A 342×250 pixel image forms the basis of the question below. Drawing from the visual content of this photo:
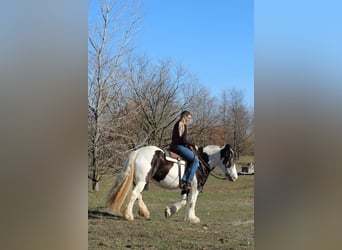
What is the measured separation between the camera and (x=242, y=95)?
8.86 ft

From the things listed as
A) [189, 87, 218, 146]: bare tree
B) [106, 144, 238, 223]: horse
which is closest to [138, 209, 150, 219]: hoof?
[106, 144, 238, 223]: horse

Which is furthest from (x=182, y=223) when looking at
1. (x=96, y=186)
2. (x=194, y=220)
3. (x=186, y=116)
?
(x=186, y=116)

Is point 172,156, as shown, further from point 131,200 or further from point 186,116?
point 131,200

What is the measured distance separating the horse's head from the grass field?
6 centimetres

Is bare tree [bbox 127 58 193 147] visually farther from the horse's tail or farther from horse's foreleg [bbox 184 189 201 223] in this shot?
horse's foreleg [bbox 184 189 201 223]

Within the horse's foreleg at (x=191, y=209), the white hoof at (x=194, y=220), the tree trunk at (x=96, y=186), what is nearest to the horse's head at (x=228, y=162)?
the horse's foreleg at (x=191, y=209)

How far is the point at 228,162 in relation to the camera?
9.29ft

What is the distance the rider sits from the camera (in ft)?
9.23

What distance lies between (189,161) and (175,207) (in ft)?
1.14

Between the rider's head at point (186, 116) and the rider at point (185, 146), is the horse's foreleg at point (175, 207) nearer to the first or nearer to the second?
the rider at point (185, 146)
